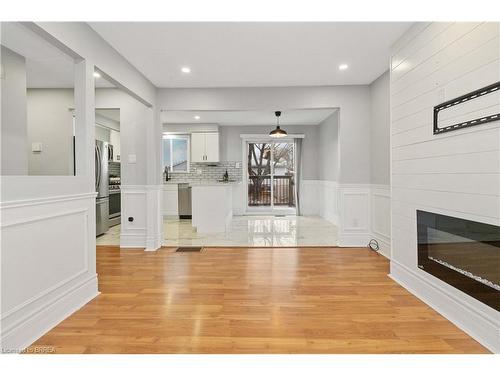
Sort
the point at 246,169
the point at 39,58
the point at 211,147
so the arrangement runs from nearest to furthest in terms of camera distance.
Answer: the point at 39,58
the point at 211,147
the point at 246,169

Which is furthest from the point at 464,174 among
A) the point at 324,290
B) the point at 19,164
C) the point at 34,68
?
the point at 34,68

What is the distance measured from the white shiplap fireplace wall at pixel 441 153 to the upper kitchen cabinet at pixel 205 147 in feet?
16.7

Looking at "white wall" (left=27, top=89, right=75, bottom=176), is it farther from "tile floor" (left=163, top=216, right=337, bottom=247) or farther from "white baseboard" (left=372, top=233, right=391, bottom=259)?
"white baseboard" (left=372, top=233, right=391, bottom=259)

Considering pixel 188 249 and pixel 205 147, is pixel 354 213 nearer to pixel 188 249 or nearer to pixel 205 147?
pixel 188 249

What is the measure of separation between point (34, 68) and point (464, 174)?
4.90m

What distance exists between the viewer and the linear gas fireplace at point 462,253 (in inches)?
68.9

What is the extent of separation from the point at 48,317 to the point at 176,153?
6.12 m

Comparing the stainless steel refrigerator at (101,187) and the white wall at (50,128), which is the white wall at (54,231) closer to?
the white wall at (50,128)

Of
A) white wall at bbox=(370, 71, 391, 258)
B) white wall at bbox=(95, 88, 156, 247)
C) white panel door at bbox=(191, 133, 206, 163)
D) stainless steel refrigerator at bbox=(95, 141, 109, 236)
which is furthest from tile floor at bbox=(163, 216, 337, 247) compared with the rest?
white panel door at bbox=(191, 133, 206, 163)

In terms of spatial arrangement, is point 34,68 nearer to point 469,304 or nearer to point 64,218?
point 64,218

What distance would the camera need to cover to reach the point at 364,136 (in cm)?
A: 433

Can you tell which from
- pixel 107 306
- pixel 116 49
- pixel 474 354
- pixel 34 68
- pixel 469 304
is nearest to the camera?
pixel 474 354

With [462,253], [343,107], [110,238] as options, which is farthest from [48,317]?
[343,107]

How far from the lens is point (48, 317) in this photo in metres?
1.99
